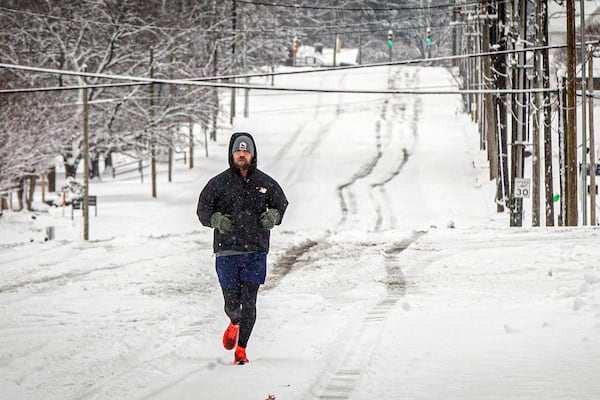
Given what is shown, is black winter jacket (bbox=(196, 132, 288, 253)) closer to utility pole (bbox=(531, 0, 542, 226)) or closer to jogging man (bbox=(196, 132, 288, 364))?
jogging man (bbox=(196, 132, 288, 364))

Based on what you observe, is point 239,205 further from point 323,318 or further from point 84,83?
point 84,83

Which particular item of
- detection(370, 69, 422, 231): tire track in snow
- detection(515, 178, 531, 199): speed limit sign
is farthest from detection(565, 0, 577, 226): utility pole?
detection(370, 69, 422, 231): tire track in snow

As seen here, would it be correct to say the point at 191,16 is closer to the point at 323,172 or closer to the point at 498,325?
the point at 323,172

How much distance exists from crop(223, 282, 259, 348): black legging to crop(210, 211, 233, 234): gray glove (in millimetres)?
500

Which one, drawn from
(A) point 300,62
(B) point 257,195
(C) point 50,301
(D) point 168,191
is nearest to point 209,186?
(B) point 257,195

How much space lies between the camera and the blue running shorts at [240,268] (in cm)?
780

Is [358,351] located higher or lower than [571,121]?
lower

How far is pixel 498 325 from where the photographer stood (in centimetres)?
887

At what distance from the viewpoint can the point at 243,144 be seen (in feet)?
25.4

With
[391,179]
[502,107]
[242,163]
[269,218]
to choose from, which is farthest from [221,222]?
[391,179]

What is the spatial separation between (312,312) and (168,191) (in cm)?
3710

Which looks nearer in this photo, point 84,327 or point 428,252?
point 84,327

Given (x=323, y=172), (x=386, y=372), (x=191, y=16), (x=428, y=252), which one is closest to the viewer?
(x=386, y=372)

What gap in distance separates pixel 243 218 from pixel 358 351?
144 centimetres
